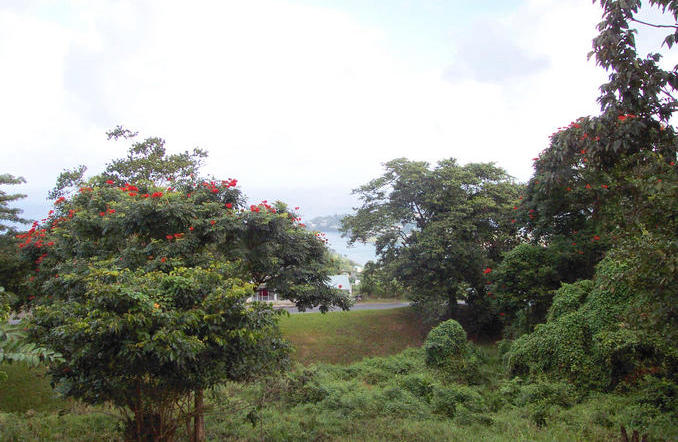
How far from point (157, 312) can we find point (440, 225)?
13396mm

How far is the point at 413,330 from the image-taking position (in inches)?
746

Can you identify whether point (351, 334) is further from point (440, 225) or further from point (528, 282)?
point (528, 282)

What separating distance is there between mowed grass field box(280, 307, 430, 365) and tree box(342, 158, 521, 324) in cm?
206

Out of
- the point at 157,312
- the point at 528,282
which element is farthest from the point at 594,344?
the point at 157,312

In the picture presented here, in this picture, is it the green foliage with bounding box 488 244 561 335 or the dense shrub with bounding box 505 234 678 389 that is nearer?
the dense shrub with bounding box 505 234 678 389

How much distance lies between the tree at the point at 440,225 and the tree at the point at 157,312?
882 cm

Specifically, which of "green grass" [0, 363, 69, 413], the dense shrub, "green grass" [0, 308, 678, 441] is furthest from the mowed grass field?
"green grass" [0, 363, 69, 413]

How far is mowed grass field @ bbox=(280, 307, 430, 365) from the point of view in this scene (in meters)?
16.8

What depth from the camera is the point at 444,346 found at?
42.8 feet

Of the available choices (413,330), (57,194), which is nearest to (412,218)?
(413,330)

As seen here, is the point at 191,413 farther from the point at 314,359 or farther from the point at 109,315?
the point at 314,359

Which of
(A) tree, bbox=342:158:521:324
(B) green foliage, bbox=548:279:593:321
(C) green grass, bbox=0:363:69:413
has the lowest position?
(C) green grass, bbox=0:363:69:413

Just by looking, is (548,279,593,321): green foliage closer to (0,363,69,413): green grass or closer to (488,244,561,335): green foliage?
(488,244,561,335): green foliage

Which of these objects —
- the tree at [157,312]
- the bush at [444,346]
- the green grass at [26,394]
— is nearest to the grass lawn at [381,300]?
the bush at [444,346]
